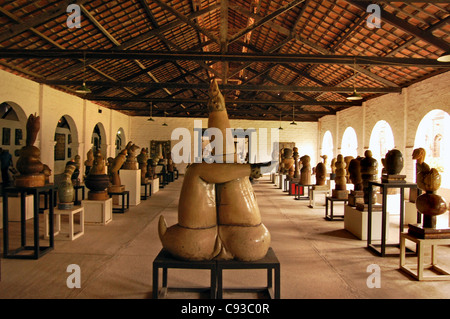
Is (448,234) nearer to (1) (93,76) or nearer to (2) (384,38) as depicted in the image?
(2) (384,38)

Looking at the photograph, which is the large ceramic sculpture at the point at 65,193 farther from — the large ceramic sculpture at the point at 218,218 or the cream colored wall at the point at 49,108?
the cream colored wall at the point at 49,108

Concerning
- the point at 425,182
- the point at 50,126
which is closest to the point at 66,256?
the point at 425,182

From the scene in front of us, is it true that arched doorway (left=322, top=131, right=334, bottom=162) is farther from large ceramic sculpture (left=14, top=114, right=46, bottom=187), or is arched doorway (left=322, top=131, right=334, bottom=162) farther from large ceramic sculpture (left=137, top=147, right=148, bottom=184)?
large ceramic sculpture (left=14, top=114, right=46, bottom=187)

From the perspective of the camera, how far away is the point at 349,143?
1577 centimetres

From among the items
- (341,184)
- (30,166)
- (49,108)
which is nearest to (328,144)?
(341,184)

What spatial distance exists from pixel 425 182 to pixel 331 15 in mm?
5613

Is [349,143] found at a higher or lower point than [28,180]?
higher

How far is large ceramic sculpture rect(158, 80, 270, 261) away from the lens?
2357 millimetres

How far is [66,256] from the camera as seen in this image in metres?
4.09

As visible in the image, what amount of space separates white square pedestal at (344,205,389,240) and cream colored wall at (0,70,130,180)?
8.39m

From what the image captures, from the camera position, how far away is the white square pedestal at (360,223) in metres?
4.93

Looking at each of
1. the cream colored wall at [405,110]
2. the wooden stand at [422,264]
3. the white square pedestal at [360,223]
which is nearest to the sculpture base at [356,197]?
the white square pedestal at [360,223]

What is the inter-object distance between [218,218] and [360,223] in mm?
3631

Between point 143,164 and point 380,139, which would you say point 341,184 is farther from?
point 380,139
